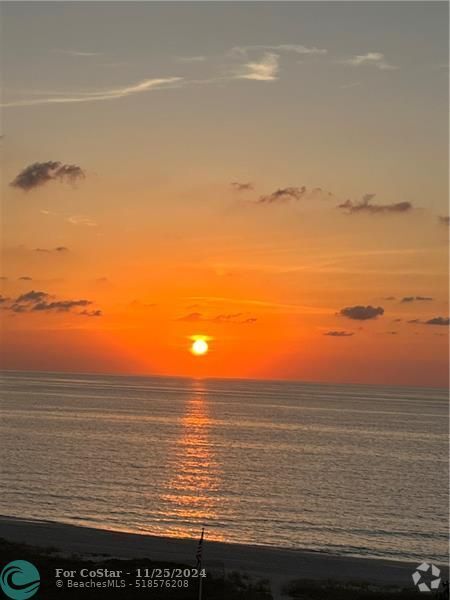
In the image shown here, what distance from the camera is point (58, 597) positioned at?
1633 inches

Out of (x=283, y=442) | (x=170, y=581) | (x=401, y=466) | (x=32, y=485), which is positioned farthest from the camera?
(x=283, y=442)

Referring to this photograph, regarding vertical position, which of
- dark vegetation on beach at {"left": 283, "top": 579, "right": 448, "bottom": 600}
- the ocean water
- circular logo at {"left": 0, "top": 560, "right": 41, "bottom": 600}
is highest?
the ocean water

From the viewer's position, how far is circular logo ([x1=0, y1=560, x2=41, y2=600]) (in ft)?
135

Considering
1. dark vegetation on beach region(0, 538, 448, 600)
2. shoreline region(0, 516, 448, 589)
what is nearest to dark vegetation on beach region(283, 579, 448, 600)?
dark vegetation on beach region(0, 538, 448, 600)

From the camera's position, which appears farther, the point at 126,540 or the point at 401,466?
the point at 401,466

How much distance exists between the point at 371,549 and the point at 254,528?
40.0ft

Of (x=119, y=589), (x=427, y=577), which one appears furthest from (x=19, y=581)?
(x=427, y=577)

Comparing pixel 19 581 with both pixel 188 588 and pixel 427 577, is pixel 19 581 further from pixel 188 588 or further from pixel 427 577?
pixel 427 577

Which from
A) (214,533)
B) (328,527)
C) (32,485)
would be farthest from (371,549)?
(32,485)

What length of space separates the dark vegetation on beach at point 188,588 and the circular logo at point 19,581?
51 cm

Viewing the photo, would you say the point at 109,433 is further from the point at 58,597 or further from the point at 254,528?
the point at 58,597

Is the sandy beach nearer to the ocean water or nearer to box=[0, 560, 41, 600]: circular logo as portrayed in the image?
the ocean water

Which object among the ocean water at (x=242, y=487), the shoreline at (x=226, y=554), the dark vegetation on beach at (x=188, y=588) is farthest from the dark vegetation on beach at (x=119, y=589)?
the ocean water at (x=242, y=487)

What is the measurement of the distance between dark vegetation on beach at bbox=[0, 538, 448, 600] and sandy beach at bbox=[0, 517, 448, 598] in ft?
6.28
